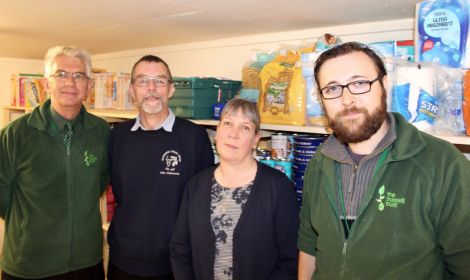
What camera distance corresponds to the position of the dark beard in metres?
1.15

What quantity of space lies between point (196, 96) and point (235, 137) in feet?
2.09

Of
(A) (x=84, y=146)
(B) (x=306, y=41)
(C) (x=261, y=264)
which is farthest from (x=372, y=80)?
(A) (x=84, y=146)

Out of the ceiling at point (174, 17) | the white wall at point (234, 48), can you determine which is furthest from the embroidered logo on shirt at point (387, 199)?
the white wall at point (234, 48)

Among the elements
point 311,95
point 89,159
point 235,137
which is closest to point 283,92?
point 311,95

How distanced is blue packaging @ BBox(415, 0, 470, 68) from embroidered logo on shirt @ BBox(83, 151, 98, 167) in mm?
1592

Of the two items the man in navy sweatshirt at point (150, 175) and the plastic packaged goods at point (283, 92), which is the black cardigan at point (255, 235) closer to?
the man in navy sweatshirt at point (150, 175)

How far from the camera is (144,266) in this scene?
65.5 inches

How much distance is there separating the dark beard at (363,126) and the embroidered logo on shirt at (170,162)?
81 cm

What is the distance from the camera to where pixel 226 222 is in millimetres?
1498

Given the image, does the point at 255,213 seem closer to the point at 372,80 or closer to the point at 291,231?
the point at 291,231

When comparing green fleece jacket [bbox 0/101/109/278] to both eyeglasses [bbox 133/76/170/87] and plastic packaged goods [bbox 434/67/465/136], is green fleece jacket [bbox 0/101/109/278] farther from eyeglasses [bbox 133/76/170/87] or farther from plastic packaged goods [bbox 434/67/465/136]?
plastic packaged goods [bbox 434/67/465/136]

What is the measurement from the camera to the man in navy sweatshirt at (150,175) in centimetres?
167

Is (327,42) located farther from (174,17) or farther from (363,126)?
(174,17)

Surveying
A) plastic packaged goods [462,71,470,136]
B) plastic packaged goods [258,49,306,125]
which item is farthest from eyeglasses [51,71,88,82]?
plastic packaged goods [462,71,470,136]
